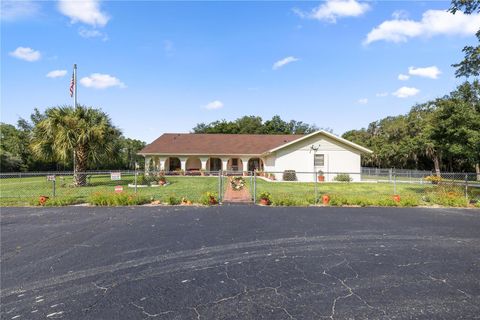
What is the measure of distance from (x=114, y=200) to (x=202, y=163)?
22.6 meters

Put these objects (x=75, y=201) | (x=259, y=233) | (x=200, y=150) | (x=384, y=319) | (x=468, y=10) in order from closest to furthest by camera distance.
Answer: (x=384, y=319)
(x=259, y=233)
(x=75, y=201)
(x=468, y=10)
(x=200, y=150)

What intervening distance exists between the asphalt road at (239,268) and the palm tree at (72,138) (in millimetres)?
10732

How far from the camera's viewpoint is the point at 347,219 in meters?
9.05

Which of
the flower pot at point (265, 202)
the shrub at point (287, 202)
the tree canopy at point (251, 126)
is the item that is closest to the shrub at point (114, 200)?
the flower pot at point (265, 202)

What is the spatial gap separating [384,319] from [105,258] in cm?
458

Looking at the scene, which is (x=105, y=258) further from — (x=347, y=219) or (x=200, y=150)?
(x=200, y=150)

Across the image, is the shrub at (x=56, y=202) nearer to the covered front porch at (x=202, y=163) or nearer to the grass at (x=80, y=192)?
the grass at (x=80, y=192)

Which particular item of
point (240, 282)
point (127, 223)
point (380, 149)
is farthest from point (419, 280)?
point (380, 149)

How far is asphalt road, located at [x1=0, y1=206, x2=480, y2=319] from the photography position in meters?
3.56

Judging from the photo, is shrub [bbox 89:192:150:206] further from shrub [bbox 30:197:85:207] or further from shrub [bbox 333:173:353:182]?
shrub [bbox 333:173:353:182]

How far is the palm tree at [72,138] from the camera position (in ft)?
60.6

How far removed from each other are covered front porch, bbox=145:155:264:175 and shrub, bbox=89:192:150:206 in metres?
20.7

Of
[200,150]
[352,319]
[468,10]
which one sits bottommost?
[352,319]

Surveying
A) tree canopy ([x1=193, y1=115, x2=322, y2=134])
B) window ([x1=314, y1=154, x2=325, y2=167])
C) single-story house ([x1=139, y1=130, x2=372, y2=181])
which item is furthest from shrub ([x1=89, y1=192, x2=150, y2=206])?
tree canopy ([x1=193, y1=115, x2=322, y2=134])
